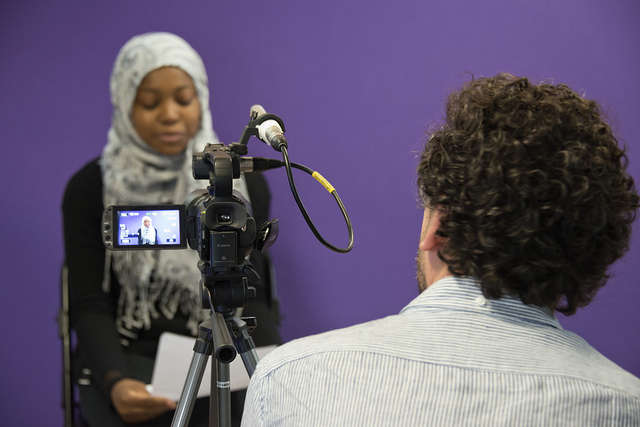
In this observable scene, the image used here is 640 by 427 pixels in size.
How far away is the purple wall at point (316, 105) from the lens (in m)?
2.06

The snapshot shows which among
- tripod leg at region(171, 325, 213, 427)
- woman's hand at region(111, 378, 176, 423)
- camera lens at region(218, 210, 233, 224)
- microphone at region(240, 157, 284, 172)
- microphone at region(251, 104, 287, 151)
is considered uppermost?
microphone at region(251, 104, 287, 151)

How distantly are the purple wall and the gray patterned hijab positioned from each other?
163 millimetres

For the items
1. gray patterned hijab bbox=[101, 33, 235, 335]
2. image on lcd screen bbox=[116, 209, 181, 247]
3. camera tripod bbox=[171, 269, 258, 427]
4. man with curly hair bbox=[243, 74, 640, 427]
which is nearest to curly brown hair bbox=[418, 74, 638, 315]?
man with curly hair bbox=[243, 74, 640, 427]

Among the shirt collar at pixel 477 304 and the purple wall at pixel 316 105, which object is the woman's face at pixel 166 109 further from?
the shirt collar at pixel 477 304

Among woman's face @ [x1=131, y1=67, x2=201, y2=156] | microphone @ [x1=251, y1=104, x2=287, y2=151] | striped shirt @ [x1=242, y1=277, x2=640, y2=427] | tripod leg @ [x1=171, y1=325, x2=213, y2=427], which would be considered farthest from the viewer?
woman's face @ [x1=131, y1=67, x2=201, y2=156]

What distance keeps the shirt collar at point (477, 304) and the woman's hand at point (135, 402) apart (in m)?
1.22

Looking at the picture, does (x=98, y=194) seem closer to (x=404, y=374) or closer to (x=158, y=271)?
(x=158, y=271)

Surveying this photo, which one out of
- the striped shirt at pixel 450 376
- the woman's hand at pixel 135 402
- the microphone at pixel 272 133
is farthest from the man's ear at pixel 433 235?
the woman's hand at pixel 135 402

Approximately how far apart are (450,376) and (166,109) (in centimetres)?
156

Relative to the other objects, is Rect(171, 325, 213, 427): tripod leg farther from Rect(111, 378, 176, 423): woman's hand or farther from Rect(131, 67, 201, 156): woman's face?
Rect(131, 67, 201, 156): woman's face

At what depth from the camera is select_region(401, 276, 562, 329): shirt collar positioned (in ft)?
2.18

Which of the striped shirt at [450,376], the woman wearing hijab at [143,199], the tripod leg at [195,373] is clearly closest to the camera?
the striped shirt at [450,376]

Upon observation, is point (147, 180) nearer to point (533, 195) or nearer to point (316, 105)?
point (316, 105)

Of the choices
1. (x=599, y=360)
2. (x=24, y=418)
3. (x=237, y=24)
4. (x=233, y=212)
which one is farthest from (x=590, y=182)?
(x=24, y=418)
